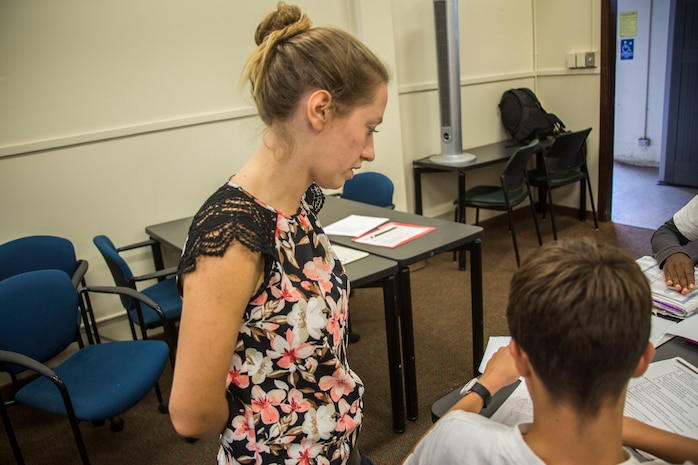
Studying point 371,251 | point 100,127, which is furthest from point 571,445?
point 100,127

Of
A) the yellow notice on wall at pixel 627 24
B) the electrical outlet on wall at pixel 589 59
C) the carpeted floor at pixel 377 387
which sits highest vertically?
the yellow notice on wall at pixel 627 24

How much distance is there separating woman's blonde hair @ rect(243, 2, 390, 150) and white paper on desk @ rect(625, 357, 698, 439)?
2.42 feet

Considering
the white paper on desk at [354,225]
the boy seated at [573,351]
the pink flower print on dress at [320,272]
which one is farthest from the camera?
the white paper on desk at [354,225]

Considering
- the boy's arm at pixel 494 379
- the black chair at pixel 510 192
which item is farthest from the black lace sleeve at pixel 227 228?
the black chair at pixel 510 192

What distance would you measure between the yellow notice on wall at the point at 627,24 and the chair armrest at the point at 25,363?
5.29 meters

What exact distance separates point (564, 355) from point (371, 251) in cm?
145

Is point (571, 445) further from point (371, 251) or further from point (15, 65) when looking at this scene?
point (15, 65)

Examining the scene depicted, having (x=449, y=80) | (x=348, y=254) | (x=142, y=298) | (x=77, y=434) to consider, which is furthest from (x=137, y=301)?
(x=449, y=80)

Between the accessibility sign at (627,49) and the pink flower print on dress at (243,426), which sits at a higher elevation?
the accessibility sign at (627,49)

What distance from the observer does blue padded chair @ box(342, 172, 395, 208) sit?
327 cm

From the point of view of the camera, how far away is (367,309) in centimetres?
336

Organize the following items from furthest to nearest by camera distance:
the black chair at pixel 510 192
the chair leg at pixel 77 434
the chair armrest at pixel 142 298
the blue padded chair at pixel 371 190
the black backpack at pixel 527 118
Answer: the black backpack at pixel 527 118 < the black chair at pixel 510 192 < the blue padded chair at pixel 371 190 < the chair armrest at pixel 142 298 < the chair leg at pixel 77 434

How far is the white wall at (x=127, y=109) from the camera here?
8.75 feet

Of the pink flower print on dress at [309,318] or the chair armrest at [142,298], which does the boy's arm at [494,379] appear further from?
the chair armrest at [142,298]
